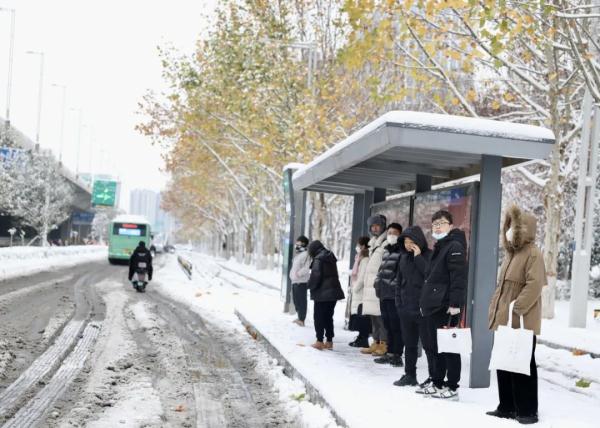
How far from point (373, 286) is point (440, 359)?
2.89 m

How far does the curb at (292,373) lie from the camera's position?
23.8ft

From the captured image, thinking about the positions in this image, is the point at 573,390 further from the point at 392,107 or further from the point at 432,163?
the point at 392,107

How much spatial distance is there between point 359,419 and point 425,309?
1676 millimetres

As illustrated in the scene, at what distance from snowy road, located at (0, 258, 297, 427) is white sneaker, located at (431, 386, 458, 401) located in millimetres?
1471

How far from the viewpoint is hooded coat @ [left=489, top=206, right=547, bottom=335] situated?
6844 mm

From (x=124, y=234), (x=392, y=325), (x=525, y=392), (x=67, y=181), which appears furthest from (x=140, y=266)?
(x=67, y=181)

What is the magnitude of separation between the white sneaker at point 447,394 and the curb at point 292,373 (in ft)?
3.79

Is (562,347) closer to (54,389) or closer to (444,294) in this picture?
(444,294)

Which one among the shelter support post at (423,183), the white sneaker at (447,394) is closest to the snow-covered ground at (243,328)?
the white sneaker at (447,394)

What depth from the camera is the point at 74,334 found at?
1302 centimetres

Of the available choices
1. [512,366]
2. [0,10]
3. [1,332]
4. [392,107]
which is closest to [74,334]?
[1,332]

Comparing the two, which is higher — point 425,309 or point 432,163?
point 432,163

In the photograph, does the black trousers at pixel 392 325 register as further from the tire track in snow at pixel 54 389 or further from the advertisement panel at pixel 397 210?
the tire track in snow at pixel 54 389

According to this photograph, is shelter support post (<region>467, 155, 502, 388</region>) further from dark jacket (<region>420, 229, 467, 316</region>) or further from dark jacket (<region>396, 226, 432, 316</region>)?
dark jacket (<region>420, 229, 467, 316</region>)
